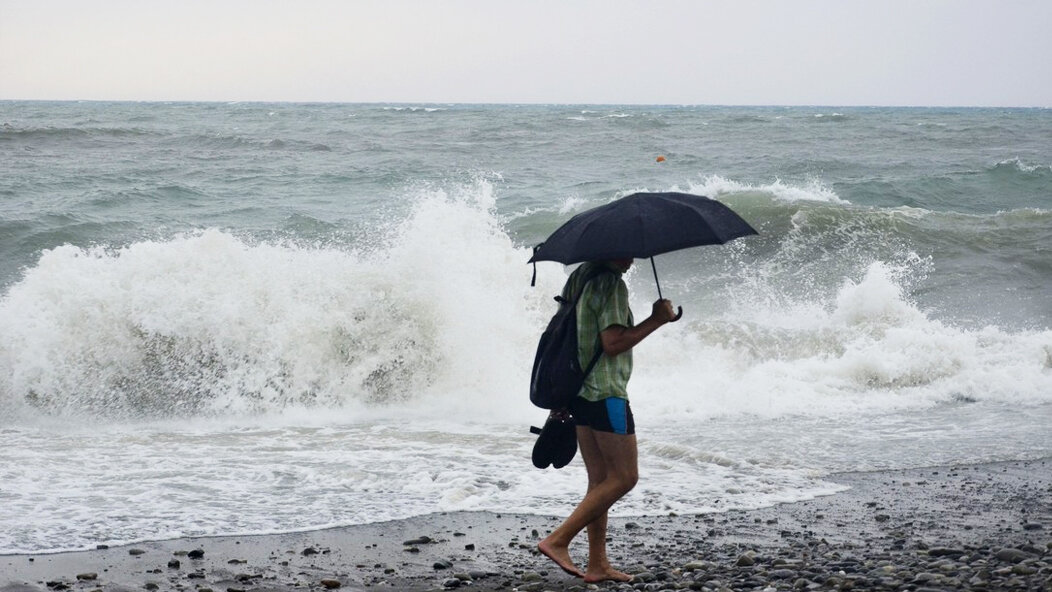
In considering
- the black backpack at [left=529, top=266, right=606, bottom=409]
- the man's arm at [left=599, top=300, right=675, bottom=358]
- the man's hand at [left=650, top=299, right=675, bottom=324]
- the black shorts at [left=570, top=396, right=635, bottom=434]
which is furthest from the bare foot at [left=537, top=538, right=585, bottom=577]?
the man's hand at [left=650, top=299, right=675, bottom=324]

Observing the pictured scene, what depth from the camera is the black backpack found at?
457cm

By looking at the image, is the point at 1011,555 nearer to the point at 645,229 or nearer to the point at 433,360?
the point at 645,229

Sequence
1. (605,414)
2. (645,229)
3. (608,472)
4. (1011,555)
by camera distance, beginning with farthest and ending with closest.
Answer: (1011,555)
(608,472)
(605,414)
(645,229)

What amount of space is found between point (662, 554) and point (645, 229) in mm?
1938

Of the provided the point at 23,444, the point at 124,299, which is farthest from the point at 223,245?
the point at 23,444

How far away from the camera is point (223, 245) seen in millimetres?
11383

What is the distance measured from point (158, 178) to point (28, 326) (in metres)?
14.1

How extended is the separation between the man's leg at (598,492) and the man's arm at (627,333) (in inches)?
16.3

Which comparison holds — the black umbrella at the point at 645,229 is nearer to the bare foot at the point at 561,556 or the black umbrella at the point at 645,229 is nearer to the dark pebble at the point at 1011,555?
the bare foot at the point at 561,556

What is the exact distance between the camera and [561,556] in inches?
197

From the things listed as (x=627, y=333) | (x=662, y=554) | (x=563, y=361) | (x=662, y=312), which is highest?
(x=662, y=312)

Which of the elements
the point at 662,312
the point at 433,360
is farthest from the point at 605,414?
the point at 433,360

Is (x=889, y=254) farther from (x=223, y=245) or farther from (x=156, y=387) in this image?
(x=156, y=387)

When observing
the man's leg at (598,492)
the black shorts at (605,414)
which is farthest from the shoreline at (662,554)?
the black shorts at (605,414)
